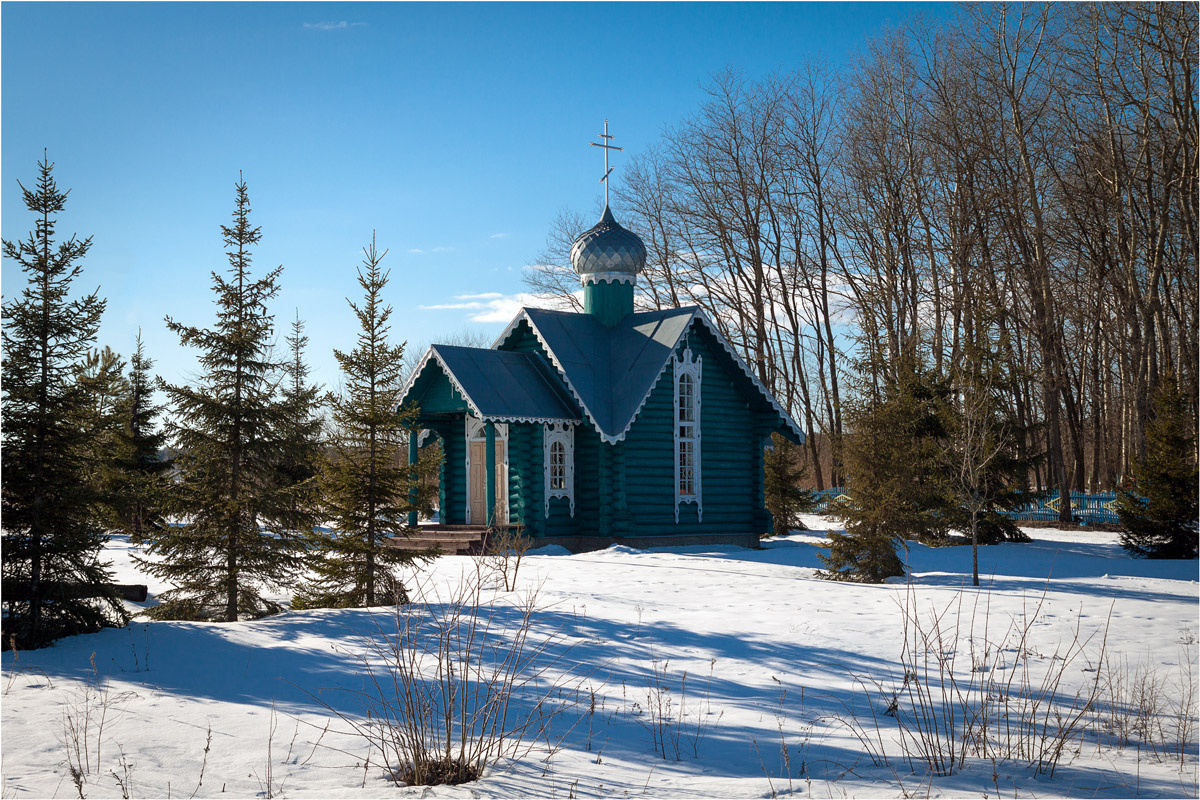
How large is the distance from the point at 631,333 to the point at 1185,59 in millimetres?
17081

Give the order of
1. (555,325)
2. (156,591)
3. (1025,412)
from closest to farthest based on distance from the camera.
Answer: (156,591) < (555,325) < (1025,412)

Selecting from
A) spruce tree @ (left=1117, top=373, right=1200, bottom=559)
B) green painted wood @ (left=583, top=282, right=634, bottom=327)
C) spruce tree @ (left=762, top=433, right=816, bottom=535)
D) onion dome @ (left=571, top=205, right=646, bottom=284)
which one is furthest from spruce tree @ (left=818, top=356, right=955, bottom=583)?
spruce tree @ (left=762, top=433, right=816, bottom=535)

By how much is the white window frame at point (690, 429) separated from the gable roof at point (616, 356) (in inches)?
27.0

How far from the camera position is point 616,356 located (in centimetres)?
2256

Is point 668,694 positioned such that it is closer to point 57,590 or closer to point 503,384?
point 57,590

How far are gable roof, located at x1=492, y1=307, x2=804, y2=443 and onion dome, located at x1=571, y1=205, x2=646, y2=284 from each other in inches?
46.7

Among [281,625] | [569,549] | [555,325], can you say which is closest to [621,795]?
[281,625]

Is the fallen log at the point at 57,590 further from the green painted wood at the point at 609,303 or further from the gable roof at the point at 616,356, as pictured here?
the green painted wood at the point at 609,303

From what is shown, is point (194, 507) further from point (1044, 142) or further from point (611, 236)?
point (1044, 142)

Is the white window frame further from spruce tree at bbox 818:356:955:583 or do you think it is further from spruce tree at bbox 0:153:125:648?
spruce tree at bbox 0:153:125:648

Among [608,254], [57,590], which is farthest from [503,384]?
[57,590]

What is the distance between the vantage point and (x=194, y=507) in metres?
11.9

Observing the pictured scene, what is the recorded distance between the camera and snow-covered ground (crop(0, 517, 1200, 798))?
589cm

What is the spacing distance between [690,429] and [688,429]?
0.17 ft
